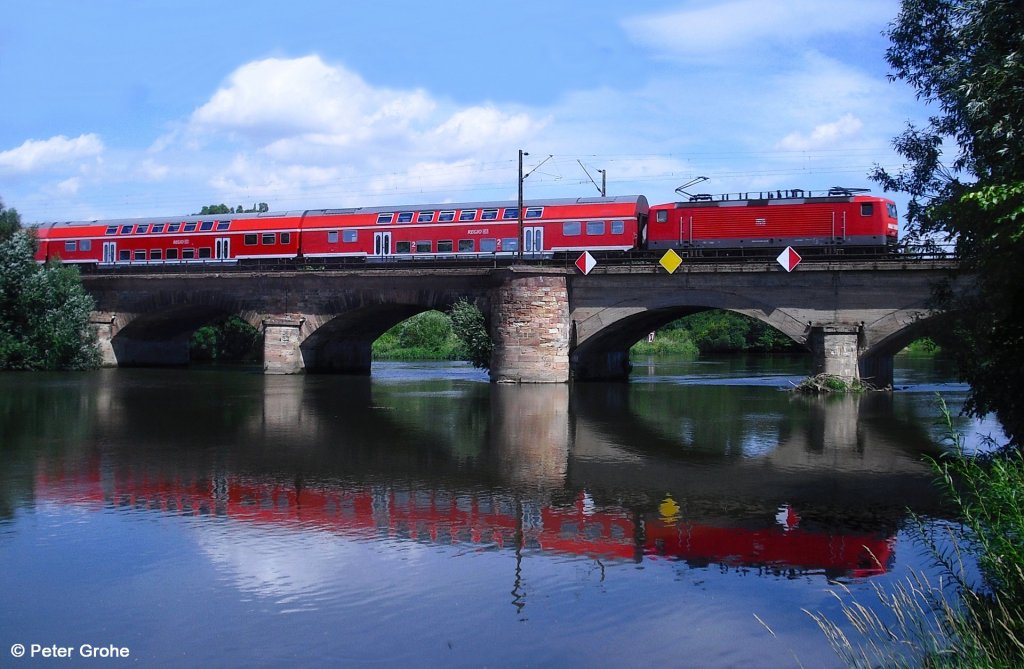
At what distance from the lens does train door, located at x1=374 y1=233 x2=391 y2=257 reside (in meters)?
48.5

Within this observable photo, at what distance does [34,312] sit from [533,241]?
2516cm

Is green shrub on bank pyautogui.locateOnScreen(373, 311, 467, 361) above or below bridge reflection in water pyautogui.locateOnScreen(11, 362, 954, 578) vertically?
above

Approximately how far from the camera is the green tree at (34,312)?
4966 cm

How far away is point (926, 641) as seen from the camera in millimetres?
9156

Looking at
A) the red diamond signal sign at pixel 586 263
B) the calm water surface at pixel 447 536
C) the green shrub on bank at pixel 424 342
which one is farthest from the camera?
the green shrub on bank at pixel 424 342

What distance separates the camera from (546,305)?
41844mm

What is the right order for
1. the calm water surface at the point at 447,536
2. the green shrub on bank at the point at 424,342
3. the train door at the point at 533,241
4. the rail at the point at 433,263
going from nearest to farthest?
1. the calm water surface at the point at 447,536
2. the rail at the point at 433,263
3. the train door at the point at 533,241
4. the green shrub on bank at the point at 424,342

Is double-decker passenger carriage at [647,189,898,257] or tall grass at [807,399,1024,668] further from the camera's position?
double-decker passenger carriage at [647,189,898,257]

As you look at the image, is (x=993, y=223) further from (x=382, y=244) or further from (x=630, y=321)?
(x=382, y=244)

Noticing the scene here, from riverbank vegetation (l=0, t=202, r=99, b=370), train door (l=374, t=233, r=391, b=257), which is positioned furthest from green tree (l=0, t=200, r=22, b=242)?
train door (l=374, t=233, r=391, b=257)

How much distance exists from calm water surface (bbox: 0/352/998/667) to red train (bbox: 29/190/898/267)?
1327 cm

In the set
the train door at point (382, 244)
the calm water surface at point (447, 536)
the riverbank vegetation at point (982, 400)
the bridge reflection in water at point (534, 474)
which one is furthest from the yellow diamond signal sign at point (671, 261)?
the riverbank vegetation at point (982, 400)

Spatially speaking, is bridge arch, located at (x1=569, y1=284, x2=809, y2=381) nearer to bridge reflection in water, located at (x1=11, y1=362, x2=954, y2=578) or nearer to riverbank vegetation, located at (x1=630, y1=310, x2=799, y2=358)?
bridge reflection in water, located at (x1=11, y1=362, x2=954, y2=578)

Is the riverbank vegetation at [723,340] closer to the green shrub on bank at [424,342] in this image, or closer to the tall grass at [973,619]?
the green shrub on bank at [424,342]
